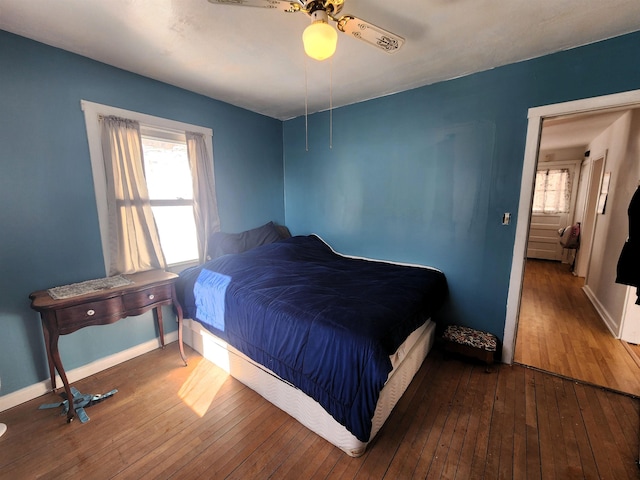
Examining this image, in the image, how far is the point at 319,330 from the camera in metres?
1.56

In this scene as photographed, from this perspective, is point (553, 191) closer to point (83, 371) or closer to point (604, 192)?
point (604, 192)

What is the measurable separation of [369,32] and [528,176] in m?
1.74

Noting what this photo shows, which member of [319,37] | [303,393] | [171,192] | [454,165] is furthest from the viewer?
[171,192]

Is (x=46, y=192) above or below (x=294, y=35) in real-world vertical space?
below

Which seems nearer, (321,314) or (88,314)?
(321,314)

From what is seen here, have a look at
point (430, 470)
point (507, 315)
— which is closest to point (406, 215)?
point (507, 315)

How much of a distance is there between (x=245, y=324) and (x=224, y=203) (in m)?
1.71

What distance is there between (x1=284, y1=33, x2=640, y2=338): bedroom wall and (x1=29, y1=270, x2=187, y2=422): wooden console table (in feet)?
6.78

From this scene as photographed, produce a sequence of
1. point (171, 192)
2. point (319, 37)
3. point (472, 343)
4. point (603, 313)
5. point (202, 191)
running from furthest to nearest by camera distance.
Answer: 1. point (603, 313)
2. point (202, 191)
3. point (171, 192)
4. point (472, 343)
5. point (319, 37)

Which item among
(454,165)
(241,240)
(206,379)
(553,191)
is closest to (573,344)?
(454,165)

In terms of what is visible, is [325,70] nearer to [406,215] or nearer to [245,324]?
[406,215]

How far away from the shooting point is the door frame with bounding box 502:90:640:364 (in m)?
1.86

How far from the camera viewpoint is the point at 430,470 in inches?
56.6

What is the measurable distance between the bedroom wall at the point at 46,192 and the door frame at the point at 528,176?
3.30m
